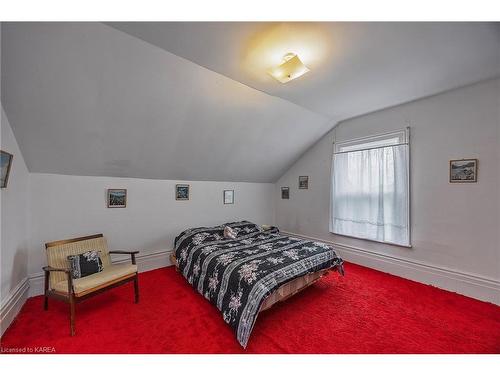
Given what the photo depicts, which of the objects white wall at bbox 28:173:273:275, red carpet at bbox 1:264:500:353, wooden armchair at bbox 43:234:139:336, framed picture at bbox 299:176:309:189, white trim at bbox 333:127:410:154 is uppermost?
white trim at bbox 333:127:410:154

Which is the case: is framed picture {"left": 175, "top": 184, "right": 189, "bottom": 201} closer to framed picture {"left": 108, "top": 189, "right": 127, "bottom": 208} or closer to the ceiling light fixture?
framed picture {"left": 108, "top": 189, "right": 127, "bottom": 208}

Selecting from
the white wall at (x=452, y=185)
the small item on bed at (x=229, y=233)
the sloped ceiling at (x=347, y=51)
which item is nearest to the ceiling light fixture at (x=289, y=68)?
the sloped ceiling at (x=347, y=51)

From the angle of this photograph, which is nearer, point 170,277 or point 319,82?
point 319,82

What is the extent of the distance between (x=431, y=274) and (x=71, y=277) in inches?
166

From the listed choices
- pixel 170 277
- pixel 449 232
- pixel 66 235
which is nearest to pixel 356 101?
pixel 449 232

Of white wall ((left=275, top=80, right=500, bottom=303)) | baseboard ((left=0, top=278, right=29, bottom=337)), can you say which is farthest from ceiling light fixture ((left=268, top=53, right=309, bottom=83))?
baseboard ((left=0, top=278, right=29, bottom=337))

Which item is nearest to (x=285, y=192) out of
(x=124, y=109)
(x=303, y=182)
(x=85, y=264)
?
(x=303, y=182)

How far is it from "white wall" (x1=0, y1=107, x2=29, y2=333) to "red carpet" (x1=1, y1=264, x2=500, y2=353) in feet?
1.12

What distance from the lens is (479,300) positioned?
234cm

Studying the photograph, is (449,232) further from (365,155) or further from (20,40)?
(20,40)

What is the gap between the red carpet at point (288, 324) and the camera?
5.32 feet

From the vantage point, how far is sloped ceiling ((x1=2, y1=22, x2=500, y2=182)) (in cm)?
159

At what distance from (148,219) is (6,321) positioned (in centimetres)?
169

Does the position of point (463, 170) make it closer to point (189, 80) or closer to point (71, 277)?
point (189, 80)
